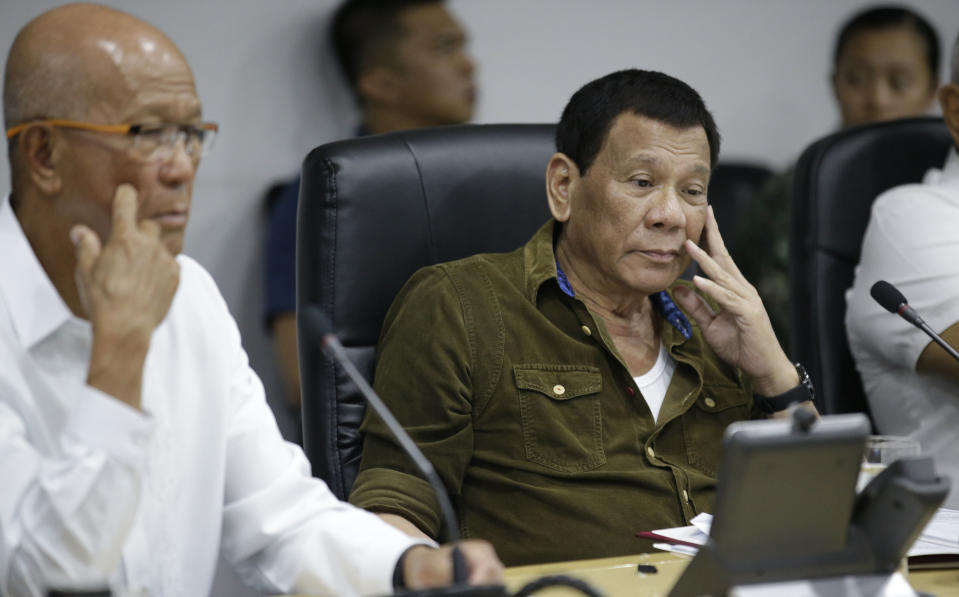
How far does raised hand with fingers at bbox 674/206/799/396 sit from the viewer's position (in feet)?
6.08

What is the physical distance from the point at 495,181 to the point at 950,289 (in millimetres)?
807

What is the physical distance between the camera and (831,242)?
2.21 metres

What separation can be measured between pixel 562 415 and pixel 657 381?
204 mm

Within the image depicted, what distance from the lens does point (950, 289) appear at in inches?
80.7

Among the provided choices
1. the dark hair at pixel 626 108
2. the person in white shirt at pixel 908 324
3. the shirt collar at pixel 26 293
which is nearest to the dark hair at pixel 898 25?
the person in white shirt at pixel 908 324

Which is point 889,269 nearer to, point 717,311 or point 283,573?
point 717,311

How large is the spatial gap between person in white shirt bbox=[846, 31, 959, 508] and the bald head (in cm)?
135

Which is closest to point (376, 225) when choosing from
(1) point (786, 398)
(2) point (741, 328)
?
(2) point (741, 328)

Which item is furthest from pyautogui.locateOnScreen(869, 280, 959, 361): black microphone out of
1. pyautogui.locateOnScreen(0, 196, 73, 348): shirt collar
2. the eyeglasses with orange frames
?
pyautogui.locateOnScreen(0, 196, 73, 348): shirt collar

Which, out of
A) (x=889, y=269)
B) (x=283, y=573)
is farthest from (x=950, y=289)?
(x=283, y=573)

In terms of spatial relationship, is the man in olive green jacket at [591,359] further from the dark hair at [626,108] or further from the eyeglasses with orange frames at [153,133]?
the eyeglasses with orange frames at [153,133]

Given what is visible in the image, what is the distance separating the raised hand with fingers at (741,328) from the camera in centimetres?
185

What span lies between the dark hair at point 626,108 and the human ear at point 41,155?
2.91 ft

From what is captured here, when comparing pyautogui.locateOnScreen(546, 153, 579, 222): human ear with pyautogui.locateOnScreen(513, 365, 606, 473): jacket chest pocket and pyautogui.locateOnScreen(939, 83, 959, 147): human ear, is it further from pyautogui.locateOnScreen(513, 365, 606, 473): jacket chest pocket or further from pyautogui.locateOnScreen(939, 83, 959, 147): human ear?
pyautogui.locateOnScreen(939, 83, 959, 147): human ear
